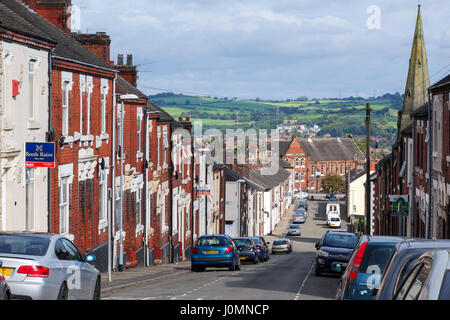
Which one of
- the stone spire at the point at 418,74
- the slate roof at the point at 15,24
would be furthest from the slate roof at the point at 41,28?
the stone spire at the point at 418,74

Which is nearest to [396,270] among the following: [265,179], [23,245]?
[23,245]

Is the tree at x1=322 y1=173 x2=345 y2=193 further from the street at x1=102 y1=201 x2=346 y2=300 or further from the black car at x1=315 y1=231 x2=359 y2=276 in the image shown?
the black car at x1=315 y1=231 x2=359 y2=276

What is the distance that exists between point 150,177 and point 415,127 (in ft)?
46.7

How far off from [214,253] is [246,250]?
31.9 feet

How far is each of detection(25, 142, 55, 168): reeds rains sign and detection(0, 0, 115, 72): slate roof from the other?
9.50 ft

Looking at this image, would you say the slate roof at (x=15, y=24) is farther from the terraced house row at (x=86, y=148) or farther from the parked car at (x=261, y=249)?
the parked car at (x=261, y=249)

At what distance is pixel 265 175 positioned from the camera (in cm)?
Answer: 11388

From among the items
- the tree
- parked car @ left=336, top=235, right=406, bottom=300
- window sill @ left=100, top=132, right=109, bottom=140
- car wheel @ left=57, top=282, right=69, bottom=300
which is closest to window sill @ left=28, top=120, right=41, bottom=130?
window sill @ left=100, top=132, right=109, bottom=140

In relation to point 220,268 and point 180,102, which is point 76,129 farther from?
point 180,102

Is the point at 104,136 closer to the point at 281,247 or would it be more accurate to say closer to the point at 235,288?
the point at 235,288

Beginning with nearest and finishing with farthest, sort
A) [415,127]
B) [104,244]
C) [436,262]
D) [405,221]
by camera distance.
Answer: [436,262] < [104,244] < [415,127] < [405,221]

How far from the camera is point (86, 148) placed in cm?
2734

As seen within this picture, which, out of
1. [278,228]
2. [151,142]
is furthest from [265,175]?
[151,142]

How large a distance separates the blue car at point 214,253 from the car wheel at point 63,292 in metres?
19.3
